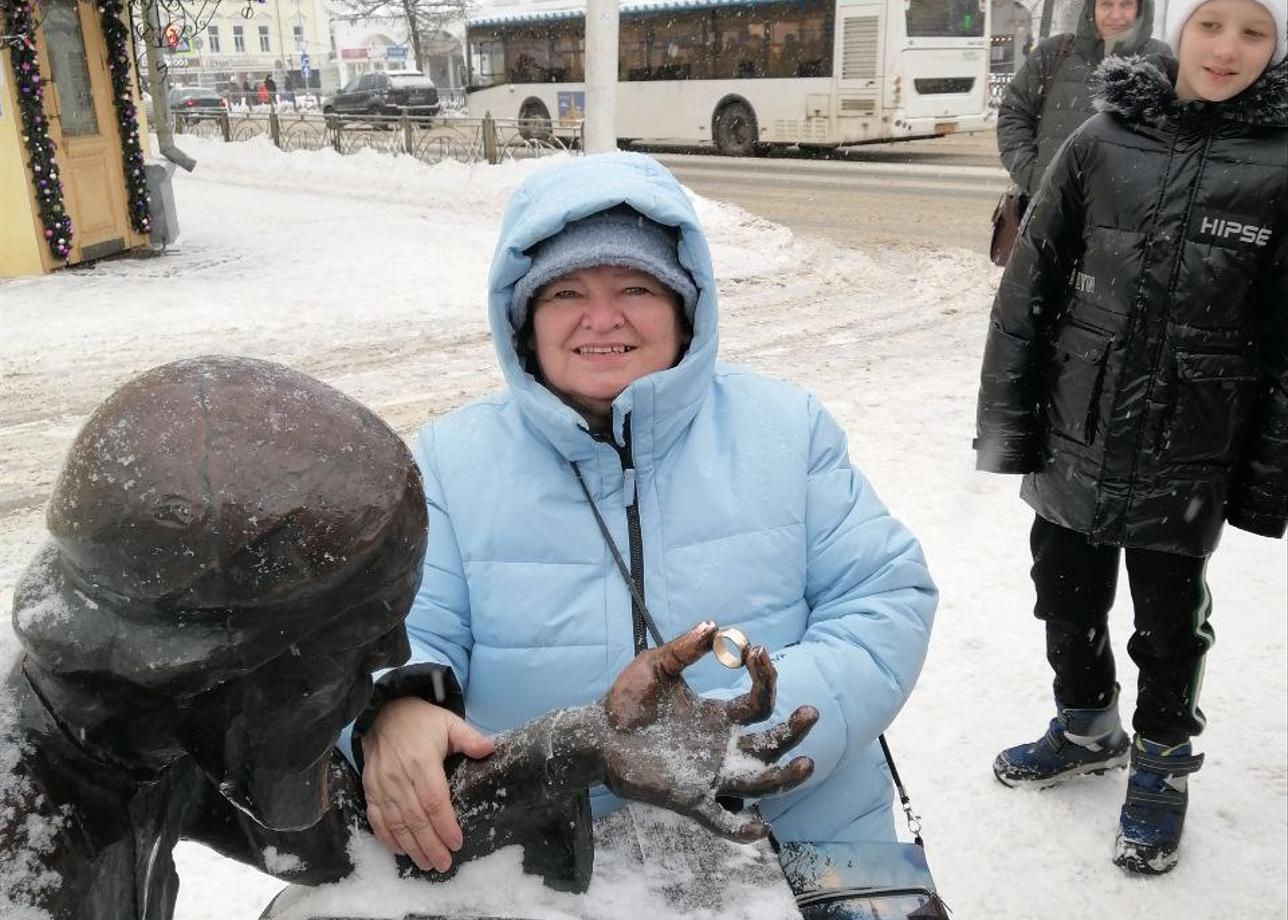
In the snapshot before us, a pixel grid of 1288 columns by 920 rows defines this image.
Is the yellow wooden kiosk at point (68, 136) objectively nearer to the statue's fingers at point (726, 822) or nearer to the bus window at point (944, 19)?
the statue's fingers at point (726, 822)

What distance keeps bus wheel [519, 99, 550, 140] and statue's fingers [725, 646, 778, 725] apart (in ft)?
46.7

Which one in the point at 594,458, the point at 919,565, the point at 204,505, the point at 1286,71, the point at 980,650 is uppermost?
the point at 1286,71

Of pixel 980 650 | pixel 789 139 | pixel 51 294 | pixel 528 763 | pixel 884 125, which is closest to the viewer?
pixel 528 763

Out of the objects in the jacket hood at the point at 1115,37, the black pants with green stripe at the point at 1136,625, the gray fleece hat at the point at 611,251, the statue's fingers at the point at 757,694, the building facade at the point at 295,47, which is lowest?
the black pants with green stripe at the point at 1136,625

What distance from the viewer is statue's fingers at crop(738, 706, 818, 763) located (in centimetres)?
96

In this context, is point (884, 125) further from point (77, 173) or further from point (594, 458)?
point (594, 458)

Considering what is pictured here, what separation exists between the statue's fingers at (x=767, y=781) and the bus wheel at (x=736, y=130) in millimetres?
18314

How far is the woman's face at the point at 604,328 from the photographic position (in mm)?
1688

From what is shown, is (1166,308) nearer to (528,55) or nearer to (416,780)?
(416,780)

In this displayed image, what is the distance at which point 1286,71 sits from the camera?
7.19ft

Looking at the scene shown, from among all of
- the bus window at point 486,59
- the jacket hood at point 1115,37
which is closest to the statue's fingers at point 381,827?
the jacket hood at point 1115,37

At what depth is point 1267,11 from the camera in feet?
7.13

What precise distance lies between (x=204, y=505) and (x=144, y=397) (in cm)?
11

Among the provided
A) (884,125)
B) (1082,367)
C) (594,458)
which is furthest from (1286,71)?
(884,125)
